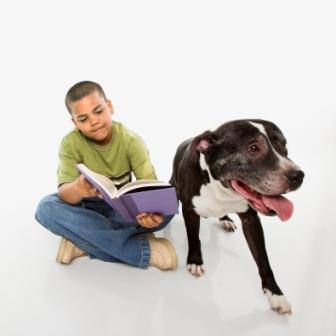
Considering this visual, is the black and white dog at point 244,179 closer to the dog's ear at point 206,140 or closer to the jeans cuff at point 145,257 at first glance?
the dog's ear at point 206,140

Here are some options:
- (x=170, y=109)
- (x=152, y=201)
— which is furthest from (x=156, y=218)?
(x=170, y=109)

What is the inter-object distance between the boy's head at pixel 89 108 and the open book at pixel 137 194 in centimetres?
31

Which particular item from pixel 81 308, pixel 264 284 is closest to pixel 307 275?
pixel 264 284

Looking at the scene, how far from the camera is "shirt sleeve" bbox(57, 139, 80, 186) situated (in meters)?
1.83

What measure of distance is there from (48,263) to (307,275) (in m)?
1.11

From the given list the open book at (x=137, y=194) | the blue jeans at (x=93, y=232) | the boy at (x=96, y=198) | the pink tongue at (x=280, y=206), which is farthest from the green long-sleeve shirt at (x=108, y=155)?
the pink tongue at (x=280, y=206)

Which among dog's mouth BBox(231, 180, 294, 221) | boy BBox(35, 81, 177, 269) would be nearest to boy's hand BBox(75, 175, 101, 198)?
boy BBox(35, 81, 177, 269)

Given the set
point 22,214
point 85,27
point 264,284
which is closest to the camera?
point 264,284

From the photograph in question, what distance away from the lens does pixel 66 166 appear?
1838mm

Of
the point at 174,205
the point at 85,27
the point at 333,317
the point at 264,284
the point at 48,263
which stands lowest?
the point at 333,317

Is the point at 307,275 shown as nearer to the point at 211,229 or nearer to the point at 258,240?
the point at 258,240

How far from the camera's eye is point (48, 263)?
1925 millimetres

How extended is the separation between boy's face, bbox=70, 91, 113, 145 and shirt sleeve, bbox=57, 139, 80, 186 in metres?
0.11

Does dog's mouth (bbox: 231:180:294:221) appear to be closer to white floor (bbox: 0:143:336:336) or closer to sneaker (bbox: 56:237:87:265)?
white floor (bbox: 0:143:336:336)
